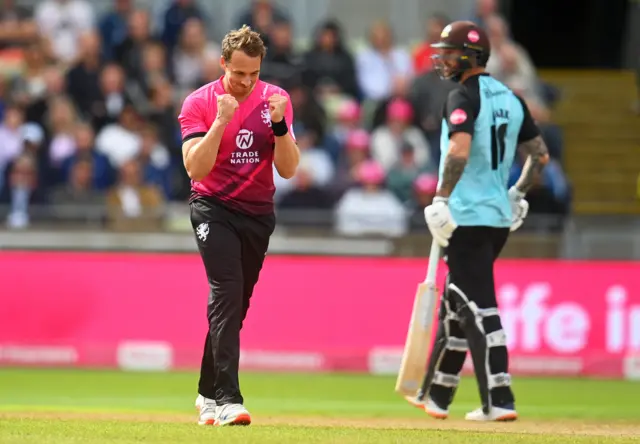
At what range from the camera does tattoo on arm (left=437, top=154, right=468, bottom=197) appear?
9.69m

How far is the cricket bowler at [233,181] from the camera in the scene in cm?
891

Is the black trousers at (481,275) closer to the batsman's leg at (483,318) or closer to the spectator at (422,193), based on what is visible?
the batsman's leg at (483,318)

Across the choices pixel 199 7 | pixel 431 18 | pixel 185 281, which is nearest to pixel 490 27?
pixel 431 18

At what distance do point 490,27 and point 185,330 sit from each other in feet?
24.2

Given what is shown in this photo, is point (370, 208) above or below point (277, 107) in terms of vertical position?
below

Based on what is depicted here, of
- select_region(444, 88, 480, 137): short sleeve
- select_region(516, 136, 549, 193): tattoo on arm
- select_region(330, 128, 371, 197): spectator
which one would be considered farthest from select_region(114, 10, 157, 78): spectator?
select_region(444, 88, 480, 137): short sleeve

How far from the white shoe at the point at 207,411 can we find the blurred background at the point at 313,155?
18.2 feet

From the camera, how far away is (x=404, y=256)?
50.2 ft

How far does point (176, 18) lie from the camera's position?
20.8 m

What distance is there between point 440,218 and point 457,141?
0.53 metres

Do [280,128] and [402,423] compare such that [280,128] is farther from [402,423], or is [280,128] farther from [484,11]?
[484,11]

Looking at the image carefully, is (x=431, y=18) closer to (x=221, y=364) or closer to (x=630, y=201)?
(x=630, y=201)

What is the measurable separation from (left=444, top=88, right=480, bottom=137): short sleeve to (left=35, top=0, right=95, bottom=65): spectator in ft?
38.4

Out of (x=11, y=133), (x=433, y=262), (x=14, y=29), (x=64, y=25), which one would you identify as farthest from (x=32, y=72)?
(x=433, y=262)
